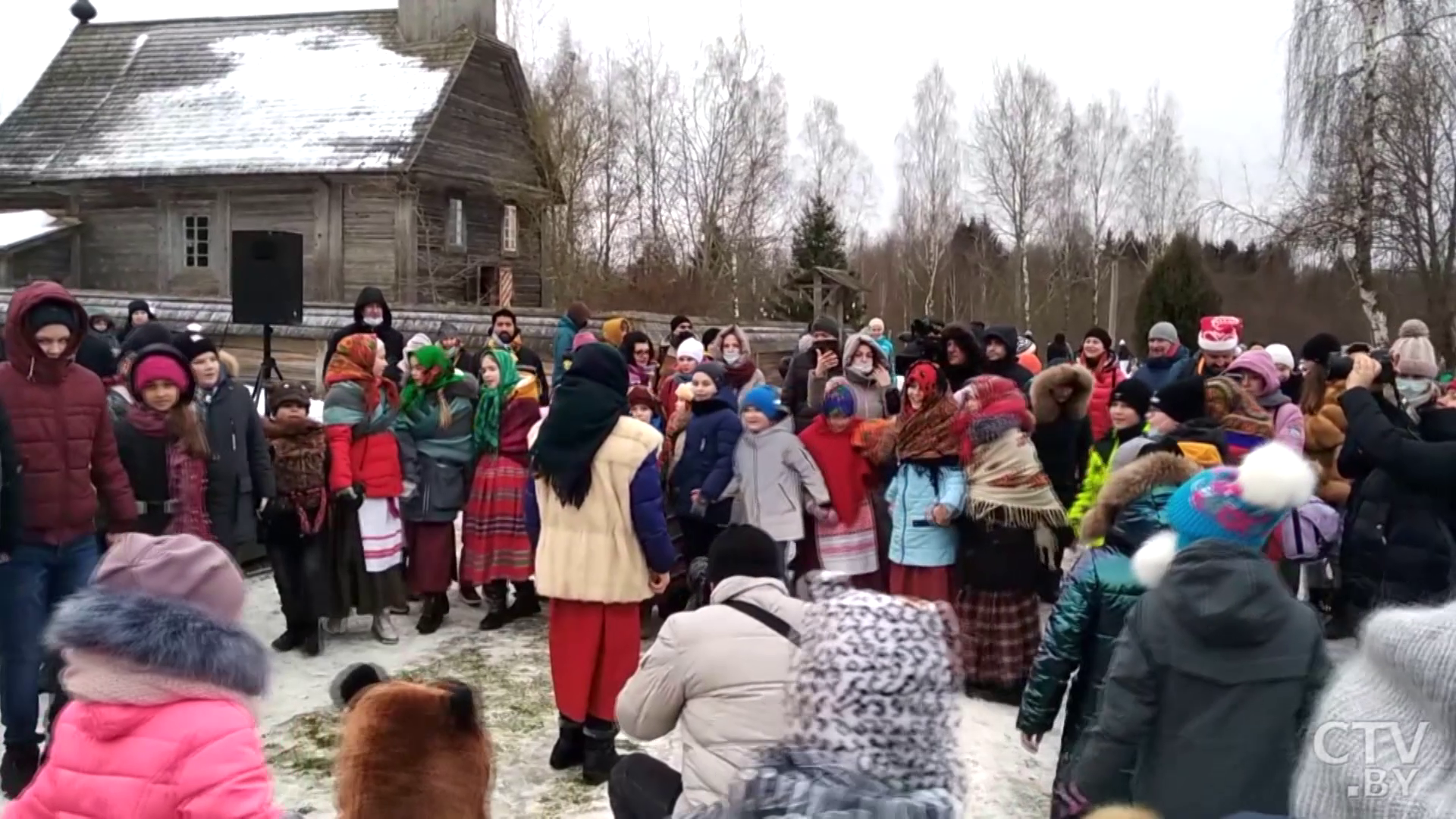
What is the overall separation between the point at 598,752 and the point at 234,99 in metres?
24.7

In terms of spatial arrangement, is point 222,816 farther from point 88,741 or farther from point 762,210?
point 762,210

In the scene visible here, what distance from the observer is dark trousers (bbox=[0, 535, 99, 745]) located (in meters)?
4.57

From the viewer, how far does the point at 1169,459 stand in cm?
389

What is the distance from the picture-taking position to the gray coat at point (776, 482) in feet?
21.5

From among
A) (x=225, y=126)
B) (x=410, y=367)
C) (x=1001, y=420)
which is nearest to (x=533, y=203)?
(x=225, y=126)

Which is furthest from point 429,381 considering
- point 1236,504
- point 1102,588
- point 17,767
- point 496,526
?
point 1236,504

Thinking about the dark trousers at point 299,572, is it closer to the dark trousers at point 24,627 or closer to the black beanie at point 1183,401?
the dark trousers at point 24,627

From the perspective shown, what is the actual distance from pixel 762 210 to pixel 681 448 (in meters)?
25.0

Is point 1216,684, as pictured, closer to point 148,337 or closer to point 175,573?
point 175,573

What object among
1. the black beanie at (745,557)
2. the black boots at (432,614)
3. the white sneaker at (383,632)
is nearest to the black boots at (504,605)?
the black boots at (432,614)

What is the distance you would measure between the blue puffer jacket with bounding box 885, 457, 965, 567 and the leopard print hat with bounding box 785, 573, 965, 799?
395 cm

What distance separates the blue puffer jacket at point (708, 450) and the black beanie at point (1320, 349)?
4.17 metres

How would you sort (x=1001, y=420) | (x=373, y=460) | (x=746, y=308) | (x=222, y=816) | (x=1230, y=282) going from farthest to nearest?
1. (x=1230, y=282)
2. (x=746, y=308)
3. (x=373, y=460)
4. (x=1001, y=420)
5. (x=222, y=816)

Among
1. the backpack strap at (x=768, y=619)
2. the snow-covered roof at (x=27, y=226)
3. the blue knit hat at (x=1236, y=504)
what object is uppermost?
the snow-covered roof at (x=27, y=226)
